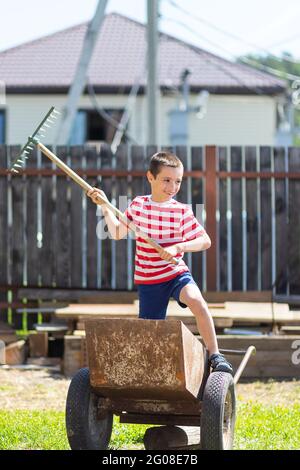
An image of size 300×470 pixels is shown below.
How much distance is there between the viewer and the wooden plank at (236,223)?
1047 centimetres

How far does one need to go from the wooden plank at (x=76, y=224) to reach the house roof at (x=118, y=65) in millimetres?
15708

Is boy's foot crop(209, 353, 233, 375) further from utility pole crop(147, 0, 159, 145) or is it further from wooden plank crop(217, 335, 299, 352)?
utility pole crop(147, 0, 159, 145)

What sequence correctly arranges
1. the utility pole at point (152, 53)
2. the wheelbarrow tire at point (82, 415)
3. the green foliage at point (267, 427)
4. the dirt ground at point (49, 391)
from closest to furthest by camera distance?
the wheelbarrow tire at point (82, 415) < the green foliage at point (267, 427) < the dirt ground at point (49, 391) < the utility pole at point (152, 53)

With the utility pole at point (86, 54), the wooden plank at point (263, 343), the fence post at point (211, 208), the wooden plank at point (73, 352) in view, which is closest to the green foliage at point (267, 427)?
the wooden plank at point (263, 343)

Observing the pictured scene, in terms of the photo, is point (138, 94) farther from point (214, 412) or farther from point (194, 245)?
point (214, 412)

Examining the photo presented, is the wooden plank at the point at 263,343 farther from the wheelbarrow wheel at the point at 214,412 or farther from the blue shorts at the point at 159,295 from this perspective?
the wheelbarrow wheel at the point at 214,412

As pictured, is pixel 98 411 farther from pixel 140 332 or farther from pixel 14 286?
pixel 14 286

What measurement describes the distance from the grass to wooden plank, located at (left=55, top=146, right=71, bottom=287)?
378 cm

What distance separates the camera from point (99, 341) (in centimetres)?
505

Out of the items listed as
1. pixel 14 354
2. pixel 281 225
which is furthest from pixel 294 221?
pixel 14 354

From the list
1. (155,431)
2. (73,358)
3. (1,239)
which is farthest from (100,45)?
(155,431)

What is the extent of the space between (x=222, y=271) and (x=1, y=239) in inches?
92.9

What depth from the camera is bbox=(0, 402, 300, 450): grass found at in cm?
570

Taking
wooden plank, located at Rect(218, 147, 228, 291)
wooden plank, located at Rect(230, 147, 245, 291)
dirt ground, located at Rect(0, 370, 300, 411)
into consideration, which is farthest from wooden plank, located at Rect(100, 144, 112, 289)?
dirt ground, located at Rect(0, 370, 300, 411)
